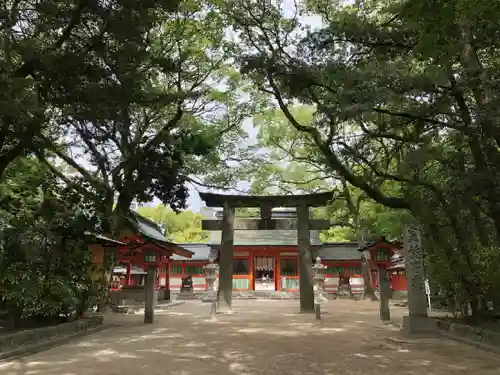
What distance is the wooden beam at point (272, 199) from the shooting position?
18.2 m

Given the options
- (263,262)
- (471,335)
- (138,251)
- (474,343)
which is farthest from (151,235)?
(474,343)

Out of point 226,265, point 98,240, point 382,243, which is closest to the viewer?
point 98,240

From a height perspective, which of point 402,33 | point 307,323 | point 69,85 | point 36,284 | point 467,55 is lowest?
point 307,323

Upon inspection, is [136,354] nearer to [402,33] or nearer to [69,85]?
[69,85]

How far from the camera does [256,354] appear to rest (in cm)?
749

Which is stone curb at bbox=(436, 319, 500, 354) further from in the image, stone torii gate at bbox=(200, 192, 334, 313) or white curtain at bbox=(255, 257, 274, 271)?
white curtain at bbox=(255, 257, 274, 271)

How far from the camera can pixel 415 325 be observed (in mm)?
9930

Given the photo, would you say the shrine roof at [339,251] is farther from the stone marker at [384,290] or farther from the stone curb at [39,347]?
the stone curb at [39,347]

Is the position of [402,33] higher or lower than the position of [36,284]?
higher

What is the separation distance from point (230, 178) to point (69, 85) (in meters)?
12.6

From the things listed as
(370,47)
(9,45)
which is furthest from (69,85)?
(370,47)

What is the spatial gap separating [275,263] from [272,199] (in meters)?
14.4

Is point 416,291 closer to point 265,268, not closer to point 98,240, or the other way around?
point 98,240

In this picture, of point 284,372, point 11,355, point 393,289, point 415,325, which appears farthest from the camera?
point 393,289
